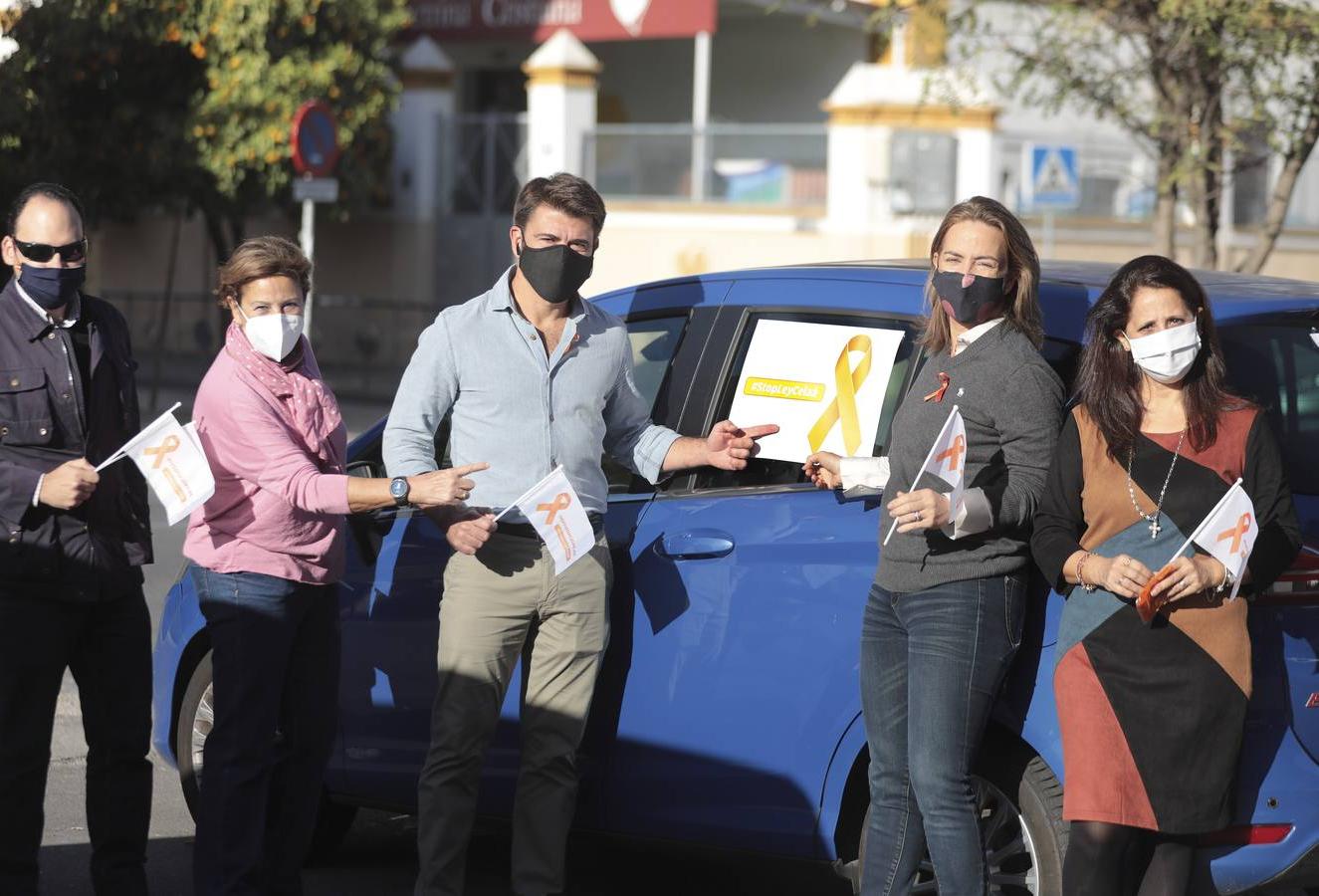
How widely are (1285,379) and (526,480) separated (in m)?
1.82

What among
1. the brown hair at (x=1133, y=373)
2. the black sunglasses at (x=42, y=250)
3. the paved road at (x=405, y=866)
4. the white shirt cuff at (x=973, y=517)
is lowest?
the paved road at (x=405, y=866)

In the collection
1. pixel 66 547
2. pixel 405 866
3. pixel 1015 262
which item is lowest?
pixel 405 866

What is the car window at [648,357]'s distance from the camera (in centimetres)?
495

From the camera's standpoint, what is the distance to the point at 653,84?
28.5 meters

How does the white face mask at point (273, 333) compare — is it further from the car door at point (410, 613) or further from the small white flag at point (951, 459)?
the small white flag at point (951, 459)

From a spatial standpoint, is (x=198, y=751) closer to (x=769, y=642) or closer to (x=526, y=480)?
(x=526, y=480)

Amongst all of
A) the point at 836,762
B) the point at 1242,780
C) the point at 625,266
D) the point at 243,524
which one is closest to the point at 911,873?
the point at 836,762

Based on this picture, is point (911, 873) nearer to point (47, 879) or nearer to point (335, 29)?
point (47, 879)

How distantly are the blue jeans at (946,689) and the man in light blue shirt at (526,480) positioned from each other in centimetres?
73

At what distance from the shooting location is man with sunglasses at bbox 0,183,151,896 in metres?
4.45

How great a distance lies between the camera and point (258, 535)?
Result: 4551 millimetres

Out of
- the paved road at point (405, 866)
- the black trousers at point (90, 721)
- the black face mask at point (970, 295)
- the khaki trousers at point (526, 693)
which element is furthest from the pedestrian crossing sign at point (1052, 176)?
the black trousers at point (90, 721)

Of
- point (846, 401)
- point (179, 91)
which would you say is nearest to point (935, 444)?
point (846, 401)

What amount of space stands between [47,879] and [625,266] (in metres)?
16.4
